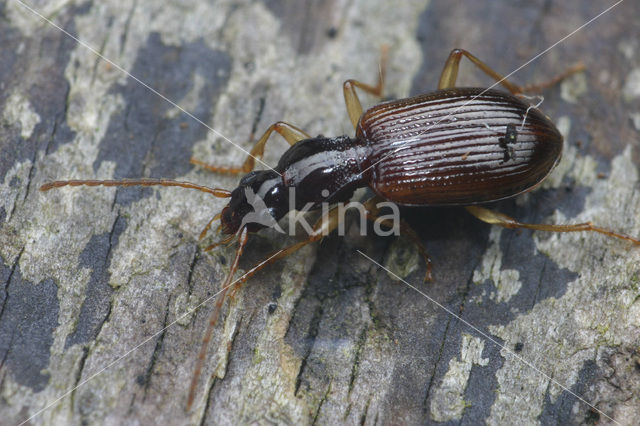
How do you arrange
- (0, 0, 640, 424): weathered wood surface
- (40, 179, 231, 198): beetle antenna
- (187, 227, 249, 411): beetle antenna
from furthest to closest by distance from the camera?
(40, 179, 231, 198): beetle antenna → (0, 0, 640, 424): weathered wood surface → (187, 227, 249, 411): beetle antenna

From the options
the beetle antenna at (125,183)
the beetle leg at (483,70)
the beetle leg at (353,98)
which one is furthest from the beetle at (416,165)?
the beetle leg at (483,70)

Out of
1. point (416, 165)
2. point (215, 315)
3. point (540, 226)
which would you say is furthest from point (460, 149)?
point (215, 315)

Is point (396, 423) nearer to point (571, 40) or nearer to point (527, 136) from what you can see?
point (527, 136)

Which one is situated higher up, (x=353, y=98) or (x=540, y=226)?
(x=353, y=98)

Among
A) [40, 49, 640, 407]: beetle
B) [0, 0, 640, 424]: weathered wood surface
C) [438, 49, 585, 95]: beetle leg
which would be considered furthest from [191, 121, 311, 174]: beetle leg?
[438, 49, 585, 95]: beetle leg

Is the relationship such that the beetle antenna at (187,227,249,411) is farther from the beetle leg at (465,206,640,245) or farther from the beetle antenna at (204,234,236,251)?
the beetle leg at (465,206,640,245)

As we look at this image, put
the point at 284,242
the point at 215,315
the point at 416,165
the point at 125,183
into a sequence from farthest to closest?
the point at 284,242 < the point at 416,165 < the point at 125,183 < the point at 215,315

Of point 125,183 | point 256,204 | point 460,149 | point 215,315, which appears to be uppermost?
point 460,149

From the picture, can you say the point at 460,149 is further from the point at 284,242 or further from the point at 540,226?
the point at 284,242
